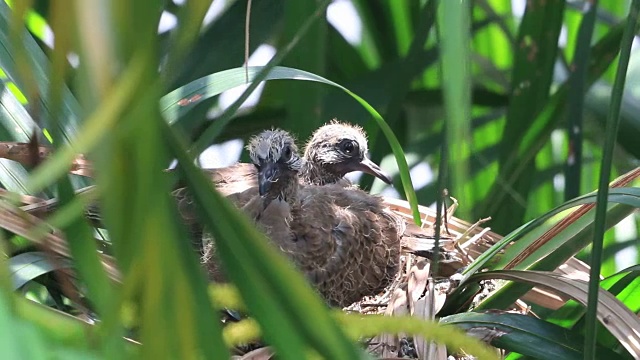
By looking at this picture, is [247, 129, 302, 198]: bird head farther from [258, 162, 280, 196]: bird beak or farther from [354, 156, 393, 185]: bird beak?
[354, 156, 393, 185]: bird beak

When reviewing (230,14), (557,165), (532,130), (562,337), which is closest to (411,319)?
(562,337)

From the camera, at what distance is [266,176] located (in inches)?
61.6

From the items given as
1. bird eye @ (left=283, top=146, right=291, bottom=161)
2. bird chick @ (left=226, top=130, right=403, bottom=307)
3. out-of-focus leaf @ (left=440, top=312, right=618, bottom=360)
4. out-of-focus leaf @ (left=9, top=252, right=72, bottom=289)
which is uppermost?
bird eye @ (left=283, top=146, right=291, bottom=161)

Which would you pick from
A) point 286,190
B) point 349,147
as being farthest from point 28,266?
point 349,147

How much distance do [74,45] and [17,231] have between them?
1.59 ft

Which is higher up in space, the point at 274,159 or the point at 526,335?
the point at 274,159

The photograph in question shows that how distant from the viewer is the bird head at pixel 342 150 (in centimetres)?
198

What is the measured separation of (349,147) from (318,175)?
147mm

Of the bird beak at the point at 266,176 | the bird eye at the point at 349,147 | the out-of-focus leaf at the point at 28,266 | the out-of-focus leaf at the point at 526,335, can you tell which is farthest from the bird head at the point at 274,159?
the out-of-focus leaf at the point at 28,266

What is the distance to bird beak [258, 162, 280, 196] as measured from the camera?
154 centimetres

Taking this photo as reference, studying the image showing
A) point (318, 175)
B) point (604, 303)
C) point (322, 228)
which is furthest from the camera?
point (318, 175)

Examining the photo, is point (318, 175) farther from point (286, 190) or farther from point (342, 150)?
point (286, 190)

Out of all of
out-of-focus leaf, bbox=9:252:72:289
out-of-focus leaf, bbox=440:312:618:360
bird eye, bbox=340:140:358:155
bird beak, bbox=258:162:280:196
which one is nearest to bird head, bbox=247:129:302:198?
bird beak, bbox=258:162:280:196

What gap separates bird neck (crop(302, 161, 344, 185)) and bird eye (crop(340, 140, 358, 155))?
85 millimetres
